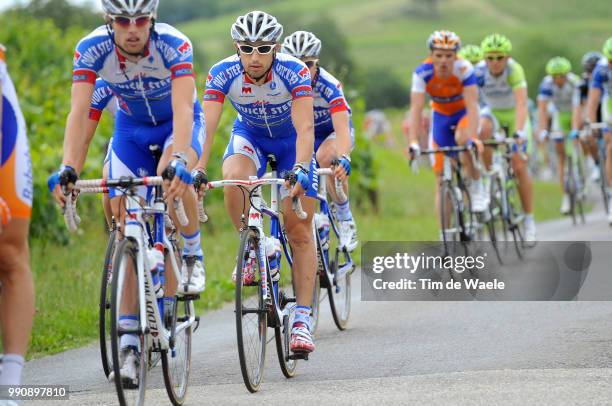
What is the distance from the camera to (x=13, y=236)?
5.75m

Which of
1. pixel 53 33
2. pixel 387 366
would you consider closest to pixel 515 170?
pixel 387 366

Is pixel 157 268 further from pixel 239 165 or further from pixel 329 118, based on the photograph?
pixel 329 118

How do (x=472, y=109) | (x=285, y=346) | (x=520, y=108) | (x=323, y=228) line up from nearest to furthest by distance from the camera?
(x=285, y=346), (x=323, y=228), (x=472, y=109), (x=520, y=108)

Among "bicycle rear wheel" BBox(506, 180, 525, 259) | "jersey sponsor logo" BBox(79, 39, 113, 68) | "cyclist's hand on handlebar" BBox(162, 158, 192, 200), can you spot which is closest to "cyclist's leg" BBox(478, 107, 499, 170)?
"bicycle rear wheel" BBox(506, 180, 525, 259)

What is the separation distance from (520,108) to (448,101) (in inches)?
51.8

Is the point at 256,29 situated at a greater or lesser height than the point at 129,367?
greater

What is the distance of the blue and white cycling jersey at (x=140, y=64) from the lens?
7.05 metres

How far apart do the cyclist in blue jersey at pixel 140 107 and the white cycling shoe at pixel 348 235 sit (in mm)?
2986

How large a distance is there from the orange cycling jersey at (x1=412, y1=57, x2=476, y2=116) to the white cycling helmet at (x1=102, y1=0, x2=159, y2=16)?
21.5 ft

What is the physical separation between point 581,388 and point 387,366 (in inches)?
65.2

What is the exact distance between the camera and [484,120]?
1477 cm

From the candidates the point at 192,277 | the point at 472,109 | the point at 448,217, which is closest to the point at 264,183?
the point at 192,277

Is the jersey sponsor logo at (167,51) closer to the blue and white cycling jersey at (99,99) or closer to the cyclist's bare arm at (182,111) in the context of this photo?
the cyclist's bare arm at (182,111)

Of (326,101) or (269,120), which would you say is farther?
(326,101)
